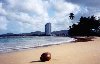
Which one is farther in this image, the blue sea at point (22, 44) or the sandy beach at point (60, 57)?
the blue sea at point (22, 44)

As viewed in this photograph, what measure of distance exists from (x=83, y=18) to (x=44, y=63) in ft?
306

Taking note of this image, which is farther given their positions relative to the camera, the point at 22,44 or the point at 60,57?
the point at 22,44

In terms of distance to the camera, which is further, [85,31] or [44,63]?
[85,31]

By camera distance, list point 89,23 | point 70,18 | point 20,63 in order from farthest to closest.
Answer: point 70,18
point 89,23
point 20,63

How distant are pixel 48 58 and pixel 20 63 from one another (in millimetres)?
1526

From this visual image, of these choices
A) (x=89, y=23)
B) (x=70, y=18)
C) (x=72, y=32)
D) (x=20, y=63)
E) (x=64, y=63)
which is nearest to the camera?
(x=64, y=63)

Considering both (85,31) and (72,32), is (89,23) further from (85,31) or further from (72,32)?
(72,32)

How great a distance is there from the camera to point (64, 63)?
380 inches

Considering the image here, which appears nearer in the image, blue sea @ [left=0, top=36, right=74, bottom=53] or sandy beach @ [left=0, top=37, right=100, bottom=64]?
sandy beach @ [left=0, top=37, right=100, bottom=64]

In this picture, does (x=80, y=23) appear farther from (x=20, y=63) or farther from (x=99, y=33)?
(x=20, y=63)

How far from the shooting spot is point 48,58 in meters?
10.8

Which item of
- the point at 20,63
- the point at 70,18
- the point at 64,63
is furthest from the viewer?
the point at 70,18

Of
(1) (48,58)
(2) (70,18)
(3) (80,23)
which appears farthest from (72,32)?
(1) (48,58)

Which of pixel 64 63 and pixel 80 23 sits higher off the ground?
A: pixel 80 23
